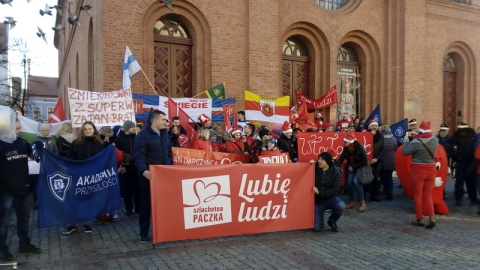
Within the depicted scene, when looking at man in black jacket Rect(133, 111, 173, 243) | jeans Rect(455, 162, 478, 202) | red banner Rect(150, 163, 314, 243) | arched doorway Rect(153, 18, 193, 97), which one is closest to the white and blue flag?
arched doorway Rect(153, 18, 193, 97)

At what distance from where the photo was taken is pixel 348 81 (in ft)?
59.0

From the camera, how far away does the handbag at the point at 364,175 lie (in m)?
8.48

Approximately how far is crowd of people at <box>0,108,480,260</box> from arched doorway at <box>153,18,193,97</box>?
3.35m

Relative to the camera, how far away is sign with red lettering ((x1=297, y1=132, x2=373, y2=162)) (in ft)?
31.3

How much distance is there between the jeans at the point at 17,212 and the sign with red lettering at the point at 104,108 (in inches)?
122

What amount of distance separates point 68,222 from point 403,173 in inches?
270

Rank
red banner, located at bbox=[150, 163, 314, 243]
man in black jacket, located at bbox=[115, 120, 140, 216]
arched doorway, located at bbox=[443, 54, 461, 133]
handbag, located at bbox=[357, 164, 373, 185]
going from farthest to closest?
arched doorway, located at bbox=[443, 54, 461, 133] → handbag, located at bbox=[357, 164, 373, 185] → man in black jacket, located at bbox=[115, 120, 140, 216] → red banner, located at bbox=[150, 163, 314, 243]

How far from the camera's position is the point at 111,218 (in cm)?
763

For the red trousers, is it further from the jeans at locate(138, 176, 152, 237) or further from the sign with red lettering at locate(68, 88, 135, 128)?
the sign with red lettering at locate(68, 88, 135, 128)

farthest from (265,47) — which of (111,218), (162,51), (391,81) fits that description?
(111,218)

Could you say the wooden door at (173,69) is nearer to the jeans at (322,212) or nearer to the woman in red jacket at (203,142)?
the woman in red jacket at (203,142)

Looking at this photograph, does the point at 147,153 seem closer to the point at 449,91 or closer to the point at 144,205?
the point at 144,205

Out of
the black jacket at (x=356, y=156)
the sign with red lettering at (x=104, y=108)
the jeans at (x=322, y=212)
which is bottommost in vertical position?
the jeans at (x=322, y=212)

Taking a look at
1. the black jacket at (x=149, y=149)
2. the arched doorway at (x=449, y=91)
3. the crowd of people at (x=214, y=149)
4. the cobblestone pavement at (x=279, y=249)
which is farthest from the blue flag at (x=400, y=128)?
the arched doorway at (x=449, y=91)
